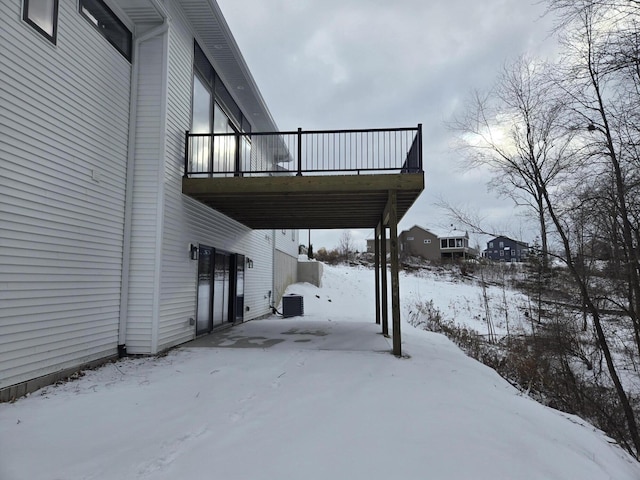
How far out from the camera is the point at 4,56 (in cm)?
412

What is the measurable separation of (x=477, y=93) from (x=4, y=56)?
10796mm

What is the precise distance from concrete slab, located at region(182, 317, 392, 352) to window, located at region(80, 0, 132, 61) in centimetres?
513

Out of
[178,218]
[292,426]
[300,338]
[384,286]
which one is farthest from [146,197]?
[384,286]

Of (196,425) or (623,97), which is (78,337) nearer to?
(196,425)

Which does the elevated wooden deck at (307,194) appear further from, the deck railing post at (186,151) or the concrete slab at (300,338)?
the concrete slab at (300,338)

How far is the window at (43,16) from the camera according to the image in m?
4.43

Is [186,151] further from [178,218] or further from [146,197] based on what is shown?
[146,197]

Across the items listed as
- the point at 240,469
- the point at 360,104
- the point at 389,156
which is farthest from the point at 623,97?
the point at 360,104

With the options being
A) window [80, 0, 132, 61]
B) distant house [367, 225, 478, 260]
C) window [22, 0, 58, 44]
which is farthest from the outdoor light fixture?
distant house [367, 225, 478, 260]

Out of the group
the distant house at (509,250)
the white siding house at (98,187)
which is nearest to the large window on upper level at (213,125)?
the white siding house at (98,187)

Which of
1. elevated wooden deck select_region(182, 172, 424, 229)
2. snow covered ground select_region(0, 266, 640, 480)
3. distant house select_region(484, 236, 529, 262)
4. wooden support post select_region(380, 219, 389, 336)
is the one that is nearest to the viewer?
snow covered ground select_region(0, 266, 640, 480)

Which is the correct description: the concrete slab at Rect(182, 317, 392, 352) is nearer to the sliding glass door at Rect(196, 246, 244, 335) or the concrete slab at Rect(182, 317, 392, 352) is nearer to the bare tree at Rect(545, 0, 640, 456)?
the sliding glass door at Rect(196, 246, 244, 335)

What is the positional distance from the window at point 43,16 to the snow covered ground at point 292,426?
Answer: 4091 mm

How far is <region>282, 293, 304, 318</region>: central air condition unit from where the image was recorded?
45.7 ft
